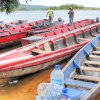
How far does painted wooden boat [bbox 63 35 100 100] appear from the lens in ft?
17.8

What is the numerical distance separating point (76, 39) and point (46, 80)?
3.66 metres

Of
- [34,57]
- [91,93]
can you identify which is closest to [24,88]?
[34,57]

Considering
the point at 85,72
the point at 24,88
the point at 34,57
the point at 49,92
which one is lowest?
the point at 24,88

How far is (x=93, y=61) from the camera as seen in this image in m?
7.67

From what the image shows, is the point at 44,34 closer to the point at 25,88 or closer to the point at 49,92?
the point at 25,88

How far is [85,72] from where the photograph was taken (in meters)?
7.22

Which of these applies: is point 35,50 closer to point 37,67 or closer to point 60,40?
point 37,67

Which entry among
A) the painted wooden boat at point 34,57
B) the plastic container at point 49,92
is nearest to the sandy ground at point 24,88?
the painted wooden boat at point 34,57

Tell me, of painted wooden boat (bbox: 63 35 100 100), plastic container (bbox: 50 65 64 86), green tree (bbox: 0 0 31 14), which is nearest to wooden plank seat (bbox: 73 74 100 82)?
painted wooden boat (bbox: 63 35 100 100)

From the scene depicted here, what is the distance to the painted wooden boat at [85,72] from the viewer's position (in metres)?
5.42

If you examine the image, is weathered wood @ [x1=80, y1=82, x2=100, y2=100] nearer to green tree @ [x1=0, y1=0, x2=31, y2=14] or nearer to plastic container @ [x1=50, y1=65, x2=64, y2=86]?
plastic container @ [x1=50, y1=65, x2=64, y2=86]

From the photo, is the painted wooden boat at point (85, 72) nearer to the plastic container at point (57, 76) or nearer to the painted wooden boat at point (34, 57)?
the plastic container at point (57, 76)

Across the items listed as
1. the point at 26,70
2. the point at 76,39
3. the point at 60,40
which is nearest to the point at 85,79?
the point at 26,70

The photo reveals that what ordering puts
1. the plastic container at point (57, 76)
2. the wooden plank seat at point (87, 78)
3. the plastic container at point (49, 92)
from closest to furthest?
the plastic container at point (49, 92) < the plastic container at point (57, 76) < the wooden plank seat at point (87, 78)
